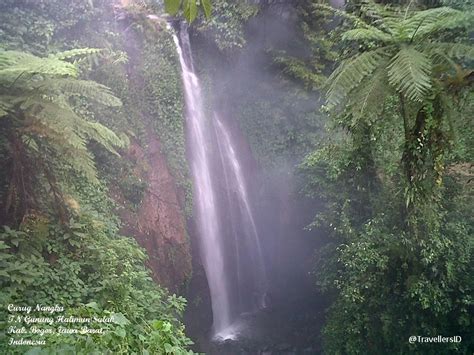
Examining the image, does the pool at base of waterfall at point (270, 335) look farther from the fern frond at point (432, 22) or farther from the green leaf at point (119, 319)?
the fern frond at point (432, 22)

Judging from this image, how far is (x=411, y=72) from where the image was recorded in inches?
102

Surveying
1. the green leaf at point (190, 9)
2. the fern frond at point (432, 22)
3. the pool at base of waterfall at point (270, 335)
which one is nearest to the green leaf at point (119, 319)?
the green leaf at point (190, 9)

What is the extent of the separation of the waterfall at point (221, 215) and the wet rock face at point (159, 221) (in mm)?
1248

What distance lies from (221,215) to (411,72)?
8.98 metres

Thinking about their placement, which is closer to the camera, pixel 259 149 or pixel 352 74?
pixel 352 74

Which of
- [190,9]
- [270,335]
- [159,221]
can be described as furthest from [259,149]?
[190,9]

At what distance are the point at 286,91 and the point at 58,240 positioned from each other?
928 centimetres

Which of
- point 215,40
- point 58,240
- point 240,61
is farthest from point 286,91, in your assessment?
point 58,240

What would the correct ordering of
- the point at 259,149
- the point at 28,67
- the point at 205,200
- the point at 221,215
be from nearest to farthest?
1. the point at 28,67
2. the point at 205,200
3. the point at 221,215
4. the point at 259,149

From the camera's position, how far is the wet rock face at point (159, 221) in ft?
25.9

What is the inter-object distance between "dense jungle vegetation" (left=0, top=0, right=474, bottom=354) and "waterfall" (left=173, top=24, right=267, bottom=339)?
2.47ft

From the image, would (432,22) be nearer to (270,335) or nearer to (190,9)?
(190,9)

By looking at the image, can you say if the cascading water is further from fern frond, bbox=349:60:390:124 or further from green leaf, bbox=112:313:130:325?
fern frond, bbox=349:60:390:124

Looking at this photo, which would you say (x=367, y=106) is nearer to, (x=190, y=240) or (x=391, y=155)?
(x=391, y=155)
